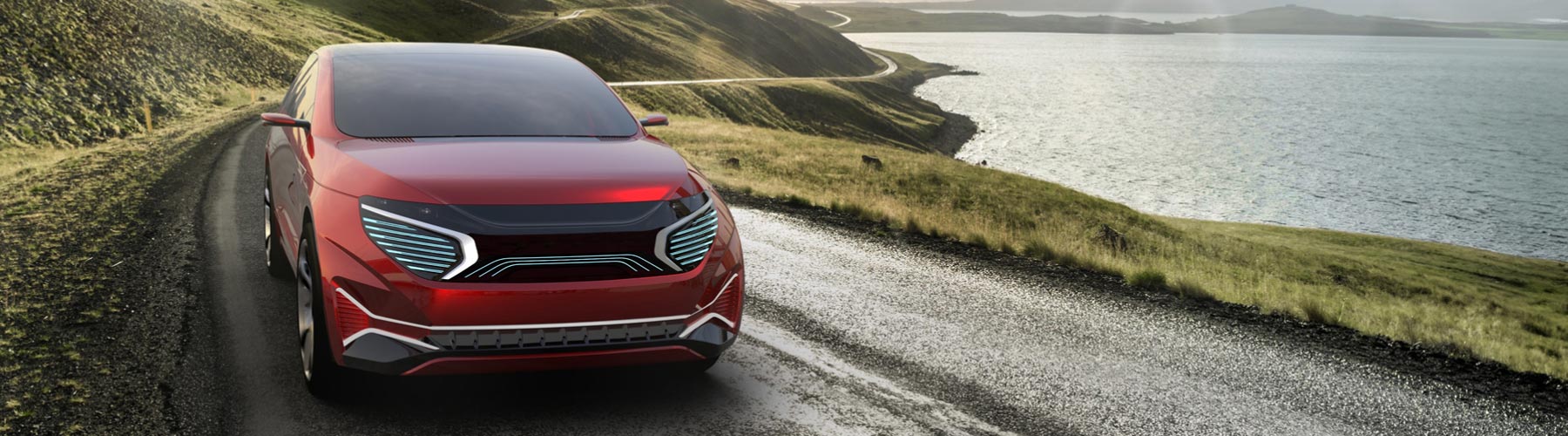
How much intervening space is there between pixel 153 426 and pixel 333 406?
72cm

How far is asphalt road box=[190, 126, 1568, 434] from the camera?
15.7 ft

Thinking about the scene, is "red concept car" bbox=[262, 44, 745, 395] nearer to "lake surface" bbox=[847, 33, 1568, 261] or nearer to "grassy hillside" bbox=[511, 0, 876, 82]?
"lake surface" bbox=[847, 33, 1568, 261]

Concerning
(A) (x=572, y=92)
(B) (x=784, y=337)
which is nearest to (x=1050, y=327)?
(B) (x=784, y=337)

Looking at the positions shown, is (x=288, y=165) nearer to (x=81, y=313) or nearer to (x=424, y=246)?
(x=81, y=313)

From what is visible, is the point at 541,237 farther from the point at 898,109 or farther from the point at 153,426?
the point at 898,109

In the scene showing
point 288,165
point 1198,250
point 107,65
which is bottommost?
point 107,65

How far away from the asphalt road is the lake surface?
122ft

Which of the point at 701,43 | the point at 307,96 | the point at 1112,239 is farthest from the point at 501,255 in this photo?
the point at 701,43

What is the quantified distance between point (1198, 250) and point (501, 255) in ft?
61.1

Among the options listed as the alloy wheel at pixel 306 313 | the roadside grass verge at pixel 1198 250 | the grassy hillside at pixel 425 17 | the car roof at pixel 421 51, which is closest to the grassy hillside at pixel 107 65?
the roadside grass verge at pixel 1198 250

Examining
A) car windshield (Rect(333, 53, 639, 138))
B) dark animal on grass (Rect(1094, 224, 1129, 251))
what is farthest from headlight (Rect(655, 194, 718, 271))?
dark animal on grass (Rect(1094, 224, 1129, 251))

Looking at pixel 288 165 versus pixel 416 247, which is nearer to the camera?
pixel 416 247

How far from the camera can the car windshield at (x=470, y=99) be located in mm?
5297

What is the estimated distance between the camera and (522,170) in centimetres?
440
